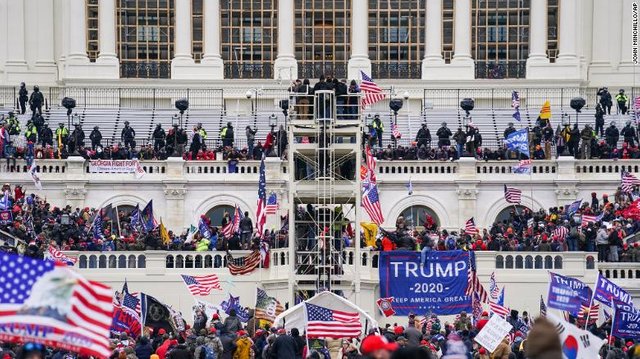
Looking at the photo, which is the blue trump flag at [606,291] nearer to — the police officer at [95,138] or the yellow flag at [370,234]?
the yellow flag at [370,234]

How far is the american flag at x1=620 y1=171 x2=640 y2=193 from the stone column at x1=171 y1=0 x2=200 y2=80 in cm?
2525

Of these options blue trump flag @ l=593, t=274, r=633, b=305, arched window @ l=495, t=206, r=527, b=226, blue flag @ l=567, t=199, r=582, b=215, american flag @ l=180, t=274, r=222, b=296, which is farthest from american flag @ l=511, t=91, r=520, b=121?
blue trump flag @ l=593, t=274, r=633, b=305

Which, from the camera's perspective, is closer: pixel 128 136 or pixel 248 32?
pixel 128 136

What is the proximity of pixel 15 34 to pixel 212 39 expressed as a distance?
7.70 m

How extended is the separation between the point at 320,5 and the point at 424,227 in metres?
23.3

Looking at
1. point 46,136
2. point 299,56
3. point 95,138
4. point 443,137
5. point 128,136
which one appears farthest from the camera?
point 299,56

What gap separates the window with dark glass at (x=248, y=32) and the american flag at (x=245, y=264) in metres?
30.6

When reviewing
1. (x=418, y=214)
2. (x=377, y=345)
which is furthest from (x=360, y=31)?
(x=377, y=345)

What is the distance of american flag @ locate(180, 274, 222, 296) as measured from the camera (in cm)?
5366

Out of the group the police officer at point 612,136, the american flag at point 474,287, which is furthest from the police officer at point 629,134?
the american flag at point 474,287

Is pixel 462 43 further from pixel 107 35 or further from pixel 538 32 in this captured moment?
Answer: pixel 107 35

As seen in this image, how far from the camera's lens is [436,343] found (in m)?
42.3

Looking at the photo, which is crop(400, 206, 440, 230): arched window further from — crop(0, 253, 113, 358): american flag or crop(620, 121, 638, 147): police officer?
crop(0, 253, 113, 358): american flag

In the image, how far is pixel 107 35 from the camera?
8800 centimetres
